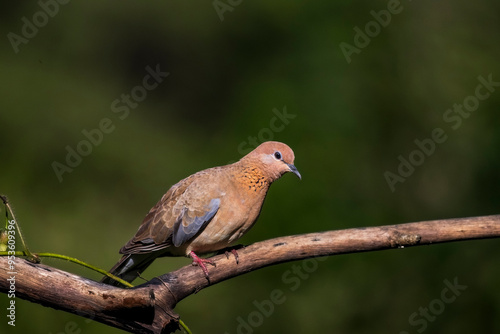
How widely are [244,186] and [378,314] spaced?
1.95 meters

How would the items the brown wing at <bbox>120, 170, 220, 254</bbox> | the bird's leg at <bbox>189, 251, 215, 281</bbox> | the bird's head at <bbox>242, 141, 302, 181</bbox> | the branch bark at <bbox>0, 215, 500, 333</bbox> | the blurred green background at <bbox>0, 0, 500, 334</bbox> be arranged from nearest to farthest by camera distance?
the branch bark at <bbox>0, 215, 500, 333</bbox> < the bird's leg at <bbox>189, 251, 215, 281</bbox> < the brown wing at <bbox>120, 170, 220, 254</bbox> < the bird's head at <bbox>242, 141, 302, 181</bbox> < the blurred green background at <bbox>0, 0, 500, 334</bbox>

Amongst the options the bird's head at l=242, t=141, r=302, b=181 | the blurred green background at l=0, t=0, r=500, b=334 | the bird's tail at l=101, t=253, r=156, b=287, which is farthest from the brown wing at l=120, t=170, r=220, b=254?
the blurred green background at l=0, t=0, r=500, b=334

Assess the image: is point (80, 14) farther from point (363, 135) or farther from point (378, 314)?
point (378, 314)

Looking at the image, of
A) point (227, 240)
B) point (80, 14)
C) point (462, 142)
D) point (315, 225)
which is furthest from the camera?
point (80, 14)

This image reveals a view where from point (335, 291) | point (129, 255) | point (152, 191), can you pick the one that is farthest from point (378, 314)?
point (129, 255)

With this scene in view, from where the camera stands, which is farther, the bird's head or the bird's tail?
the bird's head

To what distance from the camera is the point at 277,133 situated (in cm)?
428

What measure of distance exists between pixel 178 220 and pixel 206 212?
0.13 m

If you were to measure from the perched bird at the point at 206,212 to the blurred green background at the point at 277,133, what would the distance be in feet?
4.34

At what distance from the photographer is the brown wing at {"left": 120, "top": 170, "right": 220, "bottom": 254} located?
106 inches

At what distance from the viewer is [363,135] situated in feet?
14.6

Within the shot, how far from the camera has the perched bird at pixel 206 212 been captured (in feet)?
8.84

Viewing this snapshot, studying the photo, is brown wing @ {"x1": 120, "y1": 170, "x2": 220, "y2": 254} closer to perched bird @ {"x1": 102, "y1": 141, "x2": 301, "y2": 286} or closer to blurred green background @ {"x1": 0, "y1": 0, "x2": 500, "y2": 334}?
perched bird @ {"x1": 102, "y1": 141, "x2": 301, "y2": 286}

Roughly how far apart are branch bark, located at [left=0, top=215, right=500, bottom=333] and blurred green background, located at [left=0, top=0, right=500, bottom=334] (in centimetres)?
165
